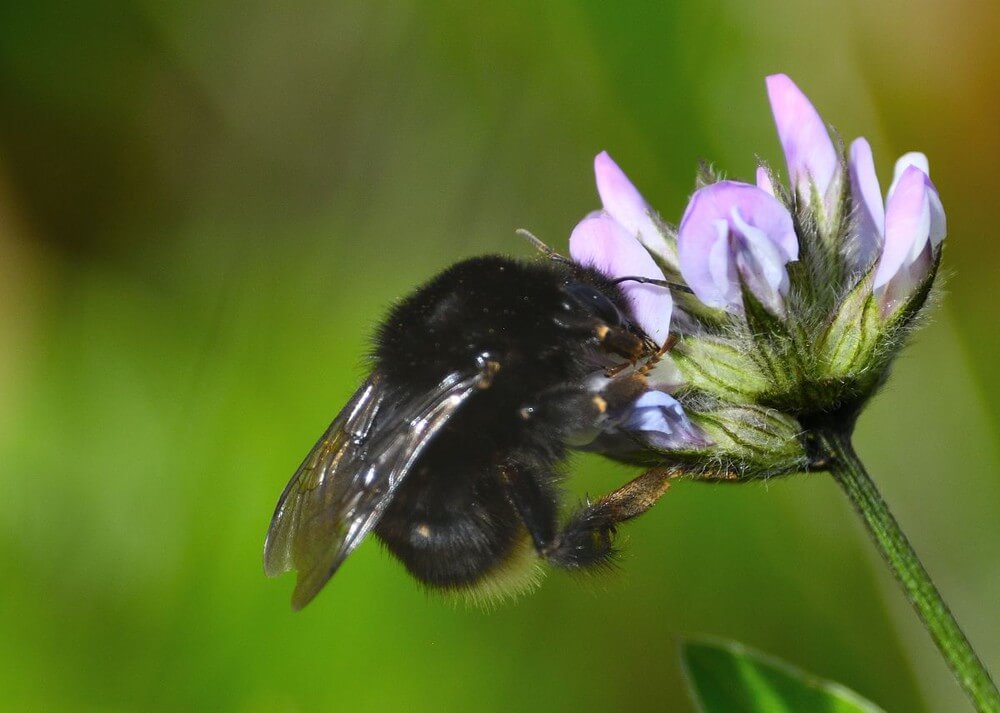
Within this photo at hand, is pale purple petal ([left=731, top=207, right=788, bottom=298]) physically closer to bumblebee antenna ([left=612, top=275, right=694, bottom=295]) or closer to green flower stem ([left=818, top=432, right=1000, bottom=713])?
bumblebee antenna ([left=612, top=275, right=694, bottom=295])

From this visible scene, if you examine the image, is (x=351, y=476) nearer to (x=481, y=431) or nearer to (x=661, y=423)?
(x=481, y=431)

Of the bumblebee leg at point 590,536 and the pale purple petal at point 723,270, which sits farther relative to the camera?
the bumblebee leg at point 590,536

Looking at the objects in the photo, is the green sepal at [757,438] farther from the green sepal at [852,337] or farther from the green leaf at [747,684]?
the green leaf at [747,684]

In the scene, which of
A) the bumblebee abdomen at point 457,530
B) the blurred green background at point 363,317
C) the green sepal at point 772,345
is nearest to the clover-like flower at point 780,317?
the green sepal at point 772,345

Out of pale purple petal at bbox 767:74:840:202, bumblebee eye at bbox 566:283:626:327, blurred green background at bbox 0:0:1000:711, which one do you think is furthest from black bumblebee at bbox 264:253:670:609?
blurred green background at bbox 0:0:1000:711

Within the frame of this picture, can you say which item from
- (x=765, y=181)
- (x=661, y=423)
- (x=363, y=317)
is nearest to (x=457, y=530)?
(x=661, y=423)

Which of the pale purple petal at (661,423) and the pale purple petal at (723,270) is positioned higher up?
the pale purple petal at (723,270)

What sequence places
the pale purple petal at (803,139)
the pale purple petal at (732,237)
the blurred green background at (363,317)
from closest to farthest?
1. the pale purple petal at (732,237)
2. the pale purple petal at (803,139)
3. the blurred green background at (363,317)
